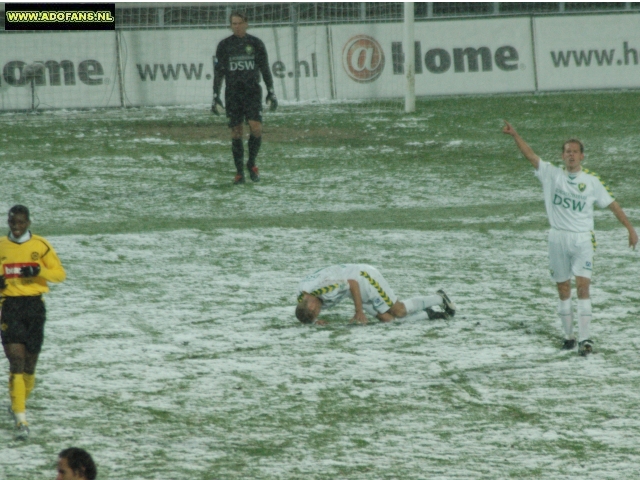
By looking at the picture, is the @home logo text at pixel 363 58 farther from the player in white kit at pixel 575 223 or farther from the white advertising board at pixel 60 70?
the player in white kit at pixel 575 223

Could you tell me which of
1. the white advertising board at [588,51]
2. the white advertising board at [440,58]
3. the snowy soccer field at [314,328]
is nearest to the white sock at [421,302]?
the snowy soccer field at [314,328]

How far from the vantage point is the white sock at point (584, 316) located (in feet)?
26.7

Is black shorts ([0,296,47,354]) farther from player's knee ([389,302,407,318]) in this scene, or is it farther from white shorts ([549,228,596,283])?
white shorts ([549,228,596,283])

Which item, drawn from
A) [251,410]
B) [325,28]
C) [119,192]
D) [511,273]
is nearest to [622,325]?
[511,273]

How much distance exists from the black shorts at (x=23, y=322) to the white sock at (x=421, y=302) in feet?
12.8

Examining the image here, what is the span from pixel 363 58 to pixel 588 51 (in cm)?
580

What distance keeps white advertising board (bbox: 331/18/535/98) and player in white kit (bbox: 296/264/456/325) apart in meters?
14.7

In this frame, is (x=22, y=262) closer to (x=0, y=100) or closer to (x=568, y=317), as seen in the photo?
(x=568, y=317)

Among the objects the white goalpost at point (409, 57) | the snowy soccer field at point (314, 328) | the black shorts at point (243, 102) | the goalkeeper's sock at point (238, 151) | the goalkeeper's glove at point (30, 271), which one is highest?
the white goalpost at point (409, 57)

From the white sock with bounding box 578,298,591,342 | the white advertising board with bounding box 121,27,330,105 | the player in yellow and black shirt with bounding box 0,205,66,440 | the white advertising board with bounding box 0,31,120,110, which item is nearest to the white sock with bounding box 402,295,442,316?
the white sock with bounding box 578,298,591,342

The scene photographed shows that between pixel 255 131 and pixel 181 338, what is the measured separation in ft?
22.4

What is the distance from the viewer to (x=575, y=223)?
814 centimetres

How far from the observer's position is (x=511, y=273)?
11039 millimetres

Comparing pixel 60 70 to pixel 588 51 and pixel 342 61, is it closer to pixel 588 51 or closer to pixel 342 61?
pixel 342 61
